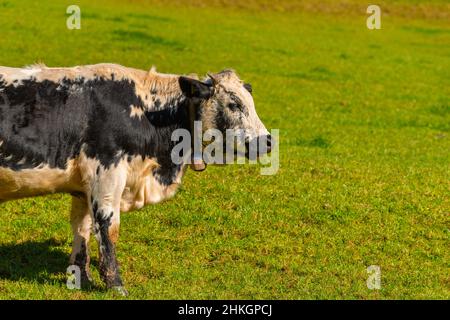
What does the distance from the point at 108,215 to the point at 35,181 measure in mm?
838

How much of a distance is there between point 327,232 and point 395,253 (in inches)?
39.9

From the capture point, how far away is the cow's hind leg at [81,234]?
30.6ft

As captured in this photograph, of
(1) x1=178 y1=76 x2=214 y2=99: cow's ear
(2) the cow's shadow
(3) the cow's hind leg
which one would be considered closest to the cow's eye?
(1) x1=178 y1=76 x2=214 y2=99: cow's ear

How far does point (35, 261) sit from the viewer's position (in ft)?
32.8

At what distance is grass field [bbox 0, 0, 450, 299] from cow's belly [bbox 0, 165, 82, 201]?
1.09 m

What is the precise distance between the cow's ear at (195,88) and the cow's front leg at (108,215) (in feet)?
3.83

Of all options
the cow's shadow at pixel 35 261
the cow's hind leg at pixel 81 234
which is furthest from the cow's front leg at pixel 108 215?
the cow's hind leg at pixel 81 234

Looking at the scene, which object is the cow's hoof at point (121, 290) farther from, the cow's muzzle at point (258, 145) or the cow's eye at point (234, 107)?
the cow's eye at point (234, 107)

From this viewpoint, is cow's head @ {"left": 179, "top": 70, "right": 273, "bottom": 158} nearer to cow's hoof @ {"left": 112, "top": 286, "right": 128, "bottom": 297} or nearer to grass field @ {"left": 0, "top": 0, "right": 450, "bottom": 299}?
grass field @ {"left": 0, "top": 0, "right": 450, "bottom": 299}

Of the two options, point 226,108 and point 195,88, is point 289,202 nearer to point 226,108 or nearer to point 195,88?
point 226,108

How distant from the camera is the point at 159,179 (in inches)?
358

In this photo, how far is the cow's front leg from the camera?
8.51 m

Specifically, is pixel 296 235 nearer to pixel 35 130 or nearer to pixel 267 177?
pixel 267 177
